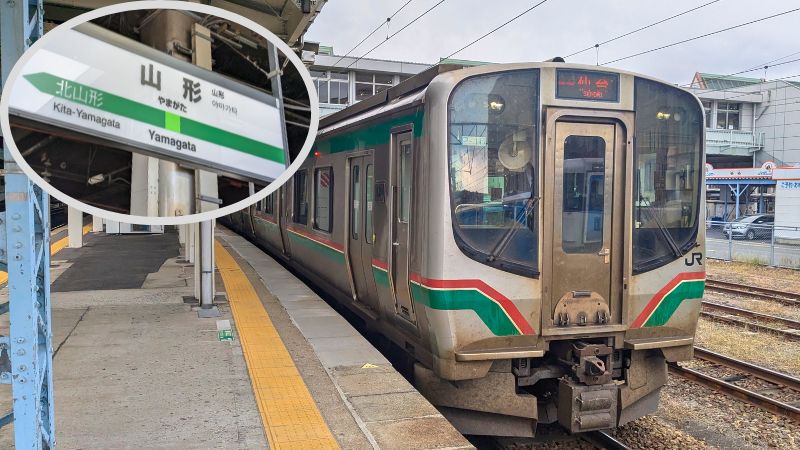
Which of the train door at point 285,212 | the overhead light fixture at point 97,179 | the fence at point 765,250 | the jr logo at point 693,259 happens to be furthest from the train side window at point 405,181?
Answer: the fence at point 765,250

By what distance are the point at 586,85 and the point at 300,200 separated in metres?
6.01

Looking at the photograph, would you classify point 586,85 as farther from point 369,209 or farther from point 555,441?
point 555,441

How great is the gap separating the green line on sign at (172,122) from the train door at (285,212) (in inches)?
372

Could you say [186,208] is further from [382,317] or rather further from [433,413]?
[382,317]

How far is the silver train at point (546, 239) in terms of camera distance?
5148mm

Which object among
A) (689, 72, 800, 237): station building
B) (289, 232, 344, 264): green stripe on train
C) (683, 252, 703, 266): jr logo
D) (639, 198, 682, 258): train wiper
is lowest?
(289, 232, 344, 264): green stripe on train

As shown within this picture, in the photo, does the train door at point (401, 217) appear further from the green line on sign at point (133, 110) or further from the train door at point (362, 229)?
the green line on sign at point (133, 110)

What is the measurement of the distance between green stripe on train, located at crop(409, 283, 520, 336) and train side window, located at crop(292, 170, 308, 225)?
514 centimetres

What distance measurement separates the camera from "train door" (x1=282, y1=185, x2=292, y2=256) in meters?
11.3

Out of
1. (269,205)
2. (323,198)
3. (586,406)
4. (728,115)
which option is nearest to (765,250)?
(269,205)

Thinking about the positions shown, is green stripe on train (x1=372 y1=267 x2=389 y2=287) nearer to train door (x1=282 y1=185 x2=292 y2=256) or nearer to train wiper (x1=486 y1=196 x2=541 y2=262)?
train wiper (x1=486 y1=196 x2=541 y2=262)

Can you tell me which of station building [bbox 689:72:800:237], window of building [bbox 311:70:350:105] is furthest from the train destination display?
station building [bbox 689:72:800:237]

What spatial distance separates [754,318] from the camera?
11328 mm

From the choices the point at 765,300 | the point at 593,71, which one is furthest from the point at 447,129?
the point at 765,300
